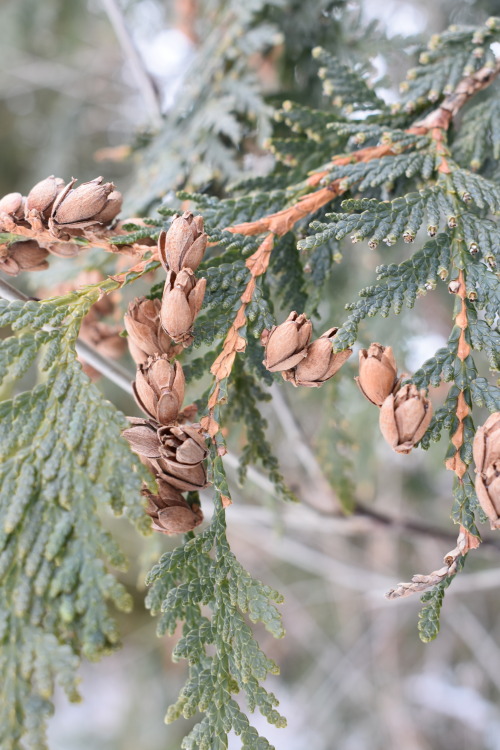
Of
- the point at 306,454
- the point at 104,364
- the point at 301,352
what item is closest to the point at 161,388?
the point at 301,352

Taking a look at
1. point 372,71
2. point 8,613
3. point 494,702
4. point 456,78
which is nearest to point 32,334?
point 8,613

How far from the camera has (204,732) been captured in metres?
0.49

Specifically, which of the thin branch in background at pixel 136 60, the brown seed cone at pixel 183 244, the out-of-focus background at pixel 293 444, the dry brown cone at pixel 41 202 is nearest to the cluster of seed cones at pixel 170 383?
the brown seed cone at pixel 183 244

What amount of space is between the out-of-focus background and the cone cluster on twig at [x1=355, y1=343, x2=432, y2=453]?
0.41 m

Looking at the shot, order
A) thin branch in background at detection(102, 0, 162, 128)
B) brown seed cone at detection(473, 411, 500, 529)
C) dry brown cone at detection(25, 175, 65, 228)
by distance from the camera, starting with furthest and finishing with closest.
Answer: thin branch in background at detection(102, 0, 162, 128) < dry brown cone at detection(25, 175, 65, 228) < brown seed cone at detection(473, 411, 500, 529)

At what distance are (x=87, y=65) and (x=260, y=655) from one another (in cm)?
219

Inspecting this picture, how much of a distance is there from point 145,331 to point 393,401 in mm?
206

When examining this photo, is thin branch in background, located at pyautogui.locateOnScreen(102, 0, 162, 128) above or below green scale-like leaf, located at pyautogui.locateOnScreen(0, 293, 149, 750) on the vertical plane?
above

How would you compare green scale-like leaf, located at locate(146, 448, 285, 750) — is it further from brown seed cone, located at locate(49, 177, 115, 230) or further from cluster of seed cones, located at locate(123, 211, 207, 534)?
brown seed cone, located at locate(49, 177, 115, 230)

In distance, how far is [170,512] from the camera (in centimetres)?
51

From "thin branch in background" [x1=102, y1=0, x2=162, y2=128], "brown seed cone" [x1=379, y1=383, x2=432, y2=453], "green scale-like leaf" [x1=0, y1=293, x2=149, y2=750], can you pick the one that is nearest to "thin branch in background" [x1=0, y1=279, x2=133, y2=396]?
"green scale-like leaf" [x1=0, y1=293, x2=149, y2=750]

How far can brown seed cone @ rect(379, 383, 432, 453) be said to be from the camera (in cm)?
46

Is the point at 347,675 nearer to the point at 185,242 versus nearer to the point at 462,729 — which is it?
the point at 462,729

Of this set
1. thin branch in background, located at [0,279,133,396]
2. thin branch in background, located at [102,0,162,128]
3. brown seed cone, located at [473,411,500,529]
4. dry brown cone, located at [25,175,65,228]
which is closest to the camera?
brown seed cone, located at [473,411,500,529]
